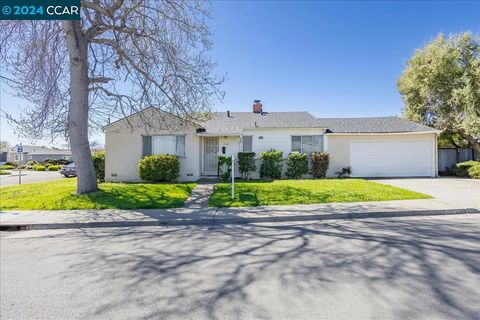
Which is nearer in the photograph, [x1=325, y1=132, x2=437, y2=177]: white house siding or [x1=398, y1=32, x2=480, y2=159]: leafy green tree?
[x1=398, y1=32, x2=480, y2=159]: leafy green tree

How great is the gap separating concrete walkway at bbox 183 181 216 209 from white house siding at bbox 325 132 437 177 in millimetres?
8581

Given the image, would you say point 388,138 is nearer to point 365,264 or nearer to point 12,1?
point 365,264

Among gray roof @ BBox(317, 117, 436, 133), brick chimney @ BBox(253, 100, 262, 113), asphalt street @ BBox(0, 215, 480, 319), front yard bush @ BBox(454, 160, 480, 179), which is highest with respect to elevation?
brick chimney @ BBox(253, 100, 262, 113)

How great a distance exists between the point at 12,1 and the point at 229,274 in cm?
662

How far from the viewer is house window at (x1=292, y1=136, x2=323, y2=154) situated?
17234 millimetres

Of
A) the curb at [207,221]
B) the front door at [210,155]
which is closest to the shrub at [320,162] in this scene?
the front door at [210,155]

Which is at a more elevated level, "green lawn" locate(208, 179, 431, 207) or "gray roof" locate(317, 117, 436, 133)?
"gray roof" locate(317, 117, 436, 133)

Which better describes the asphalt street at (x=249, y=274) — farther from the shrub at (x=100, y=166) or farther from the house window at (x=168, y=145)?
the shrub at (x=100, y=166)

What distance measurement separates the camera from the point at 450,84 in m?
18.3

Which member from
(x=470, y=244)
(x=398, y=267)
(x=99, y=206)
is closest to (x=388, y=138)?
(x=470, y=244)

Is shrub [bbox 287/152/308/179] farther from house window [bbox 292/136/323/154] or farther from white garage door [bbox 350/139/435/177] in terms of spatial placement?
white garage door [bbox 350/139/435/177]

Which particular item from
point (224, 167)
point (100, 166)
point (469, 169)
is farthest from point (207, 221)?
point (469, 169)

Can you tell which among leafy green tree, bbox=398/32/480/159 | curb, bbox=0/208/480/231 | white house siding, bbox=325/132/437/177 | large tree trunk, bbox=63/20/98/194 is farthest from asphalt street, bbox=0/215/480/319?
leafy green tree, bbox=398/32/480/159

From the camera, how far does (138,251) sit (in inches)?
198
